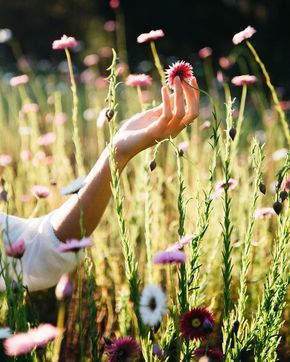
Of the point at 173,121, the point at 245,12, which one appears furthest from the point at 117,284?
the point at 245,12

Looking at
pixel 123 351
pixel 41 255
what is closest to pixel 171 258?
pixel 123 351

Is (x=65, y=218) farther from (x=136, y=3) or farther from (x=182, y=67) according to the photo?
(x=136, y=3)

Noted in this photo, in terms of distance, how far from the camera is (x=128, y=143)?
98cm

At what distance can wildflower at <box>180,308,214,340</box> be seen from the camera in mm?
754

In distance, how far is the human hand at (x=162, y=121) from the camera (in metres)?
0.92

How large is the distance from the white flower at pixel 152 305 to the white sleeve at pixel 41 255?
1.22 ft

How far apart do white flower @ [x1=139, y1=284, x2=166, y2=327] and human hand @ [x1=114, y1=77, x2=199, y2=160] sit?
0.26 meters

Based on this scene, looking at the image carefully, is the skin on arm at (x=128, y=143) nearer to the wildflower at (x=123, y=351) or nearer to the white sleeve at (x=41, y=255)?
the white sleeve at (x=41, y=255)

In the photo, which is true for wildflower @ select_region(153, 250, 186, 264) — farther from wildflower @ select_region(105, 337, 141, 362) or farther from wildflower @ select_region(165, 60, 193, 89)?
wildflower @ select_region(165, 60, 193, 89)

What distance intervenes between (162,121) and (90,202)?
19 centimetres

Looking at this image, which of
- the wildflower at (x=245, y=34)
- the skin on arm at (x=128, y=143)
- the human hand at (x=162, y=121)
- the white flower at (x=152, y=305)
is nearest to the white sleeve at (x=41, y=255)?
the skin on arm at (x=128, y=143)

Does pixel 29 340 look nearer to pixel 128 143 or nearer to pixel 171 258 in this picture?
Result: pixel 171 258

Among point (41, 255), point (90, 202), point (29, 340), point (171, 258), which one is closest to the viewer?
point (29, 340)

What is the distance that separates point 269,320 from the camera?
34.1 inches
